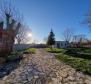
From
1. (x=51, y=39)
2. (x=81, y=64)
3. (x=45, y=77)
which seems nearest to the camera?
(x=45, y=77)

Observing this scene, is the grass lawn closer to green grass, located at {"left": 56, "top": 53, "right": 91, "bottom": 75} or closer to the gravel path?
green grass, located at {"left": 56, "top": 53, "right": 91, "bottom": 75}

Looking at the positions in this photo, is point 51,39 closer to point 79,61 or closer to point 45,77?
point 79,61

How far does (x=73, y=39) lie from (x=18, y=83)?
207ft

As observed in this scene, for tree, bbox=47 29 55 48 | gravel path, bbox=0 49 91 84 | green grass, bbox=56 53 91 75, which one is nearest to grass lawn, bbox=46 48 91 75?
green grass, bbox=56 53 91 75

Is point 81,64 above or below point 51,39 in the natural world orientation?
below

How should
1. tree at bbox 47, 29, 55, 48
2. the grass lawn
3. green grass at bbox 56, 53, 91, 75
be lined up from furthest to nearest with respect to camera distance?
tree at bbox 47, 29, 55, 48 → the grass lawn → green grass at bbox 56, 53, 91, 75

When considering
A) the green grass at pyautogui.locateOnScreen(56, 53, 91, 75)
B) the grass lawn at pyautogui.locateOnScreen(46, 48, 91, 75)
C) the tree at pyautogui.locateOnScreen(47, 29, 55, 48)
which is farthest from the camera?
the tree at pyautogui.locateOnScreen(47, 29, 55, 48)

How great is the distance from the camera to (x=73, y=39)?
67.6 m

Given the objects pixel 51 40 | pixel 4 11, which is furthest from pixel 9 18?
pixel 51 40

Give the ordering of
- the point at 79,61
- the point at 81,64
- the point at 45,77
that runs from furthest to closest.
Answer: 1. the point at 79,61
2. the point at 81,64
3. the point at 45,77

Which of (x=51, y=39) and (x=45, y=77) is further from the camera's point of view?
(x=51, y=39)

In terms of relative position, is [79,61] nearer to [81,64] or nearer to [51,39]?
[81,64]

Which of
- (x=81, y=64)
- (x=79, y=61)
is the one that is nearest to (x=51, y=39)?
(x=79, y=61)

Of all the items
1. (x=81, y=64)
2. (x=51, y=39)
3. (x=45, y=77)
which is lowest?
(x=45, y=77)
